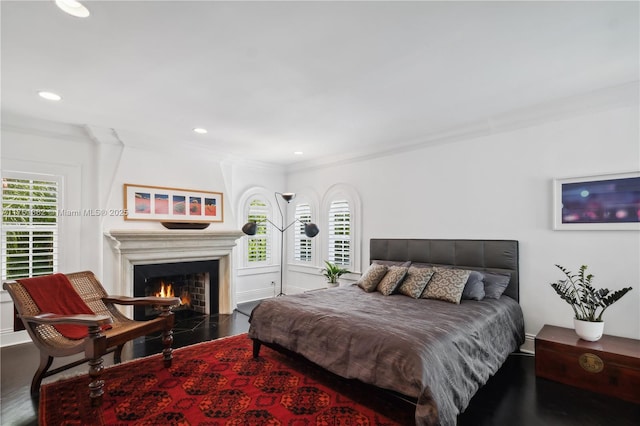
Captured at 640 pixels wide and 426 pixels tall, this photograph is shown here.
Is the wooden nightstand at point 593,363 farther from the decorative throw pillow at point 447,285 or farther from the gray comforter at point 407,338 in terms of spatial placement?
the decorative throw pillow at point 447,285

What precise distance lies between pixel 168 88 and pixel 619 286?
4.56 m

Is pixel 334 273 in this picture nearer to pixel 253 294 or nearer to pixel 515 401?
pixel 253 294

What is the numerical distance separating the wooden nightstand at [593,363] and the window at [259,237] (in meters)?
4.45

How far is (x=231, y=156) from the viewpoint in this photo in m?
5.46

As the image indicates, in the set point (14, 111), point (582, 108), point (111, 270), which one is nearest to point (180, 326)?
point (111, 270)

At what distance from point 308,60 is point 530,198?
2.82 metres

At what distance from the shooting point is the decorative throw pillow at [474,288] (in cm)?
330

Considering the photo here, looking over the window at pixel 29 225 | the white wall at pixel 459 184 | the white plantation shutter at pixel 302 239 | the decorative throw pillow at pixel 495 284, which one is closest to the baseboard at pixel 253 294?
the white plantation shutter at pixel 302 239

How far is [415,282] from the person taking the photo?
11.7ft

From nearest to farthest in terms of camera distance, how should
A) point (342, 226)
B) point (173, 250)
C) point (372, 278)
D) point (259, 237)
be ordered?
point (372, 278) < point (173, 250) < point (342, 226) < point (259, 237)

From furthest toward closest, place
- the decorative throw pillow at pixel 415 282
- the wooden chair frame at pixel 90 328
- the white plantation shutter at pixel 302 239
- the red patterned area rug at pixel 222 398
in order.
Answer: the white plantation shutter at pixel 302 239 < the decorative throw pillow at pixel 415 282 < the wooden chair frame at pixel 90 328 < the red patterned area rug at pixel 222 398

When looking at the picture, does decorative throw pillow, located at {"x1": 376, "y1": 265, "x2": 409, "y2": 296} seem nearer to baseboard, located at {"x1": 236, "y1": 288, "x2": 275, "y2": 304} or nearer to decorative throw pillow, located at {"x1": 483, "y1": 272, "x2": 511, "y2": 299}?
decorative throw pillow, located at {"x1": 483, "y1": 272, "x2": 511, "y2": 299}

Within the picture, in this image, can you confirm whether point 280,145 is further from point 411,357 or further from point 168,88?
point 411,357

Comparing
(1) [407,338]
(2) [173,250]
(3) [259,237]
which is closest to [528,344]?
(1) [407,338]
